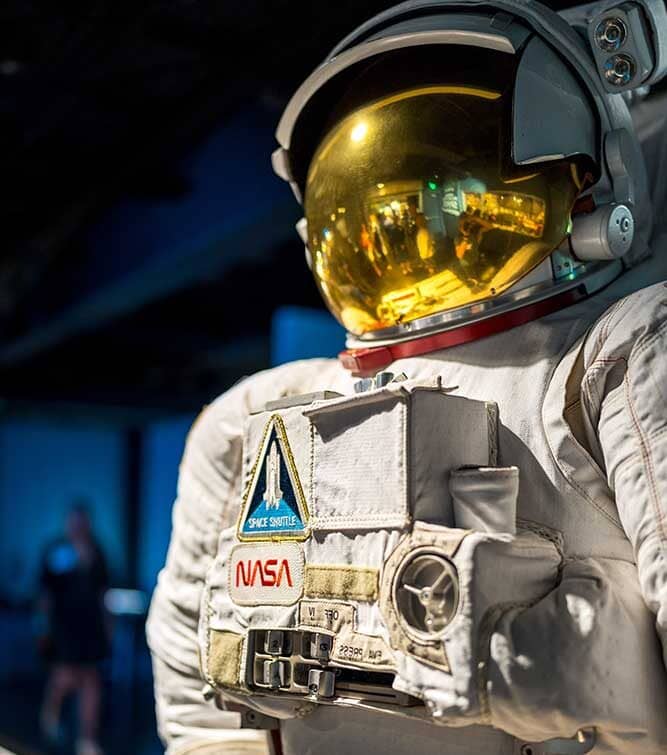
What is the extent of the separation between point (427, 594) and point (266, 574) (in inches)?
9.5

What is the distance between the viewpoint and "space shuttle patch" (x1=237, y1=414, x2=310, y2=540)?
105 centimetres

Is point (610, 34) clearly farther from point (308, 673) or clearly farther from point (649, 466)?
point (308, 673)

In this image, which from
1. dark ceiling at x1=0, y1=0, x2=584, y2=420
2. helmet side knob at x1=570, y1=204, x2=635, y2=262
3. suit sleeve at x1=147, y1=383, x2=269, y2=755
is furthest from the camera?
dark ceiling at x1=0, y1=0, x2=584, y2=420

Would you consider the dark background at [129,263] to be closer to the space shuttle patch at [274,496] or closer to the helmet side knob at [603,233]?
the helmet side knob at [603,233]

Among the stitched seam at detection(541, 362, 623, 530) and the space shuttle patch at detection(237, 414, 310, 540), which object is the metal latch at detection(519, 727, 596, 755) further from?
the space shuttle patch at detection(237, 414, 310, 540)

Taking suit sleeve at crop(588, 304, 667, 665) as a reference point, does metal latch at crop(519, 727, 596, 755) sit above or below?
below

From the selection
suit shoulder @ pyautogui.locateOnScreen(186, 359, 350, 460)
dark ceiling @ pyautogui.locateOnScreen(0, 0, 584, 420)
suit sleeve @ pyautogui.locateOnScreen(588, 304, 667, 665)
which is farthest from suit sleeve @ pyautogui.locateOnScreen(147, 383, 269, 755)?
dark ceiling @ pyautogui.locateOnScreen(0, 0, 584, 420)

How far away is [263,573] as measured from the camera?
107 cm

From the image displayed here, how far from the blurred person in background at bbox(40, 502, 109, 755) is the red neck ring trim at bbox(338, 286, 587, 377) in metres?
3.28

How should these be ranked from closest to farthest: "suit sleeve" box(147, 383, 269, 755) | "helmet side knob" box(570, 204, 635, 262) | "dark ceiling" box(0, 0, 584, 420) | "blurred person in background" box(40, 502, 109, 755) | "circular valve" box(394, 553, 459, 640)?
"circular valve" box(394, 553, 459, 640) < "helmet side knob" box(570, 204, 635, 262) < "suit sleeve" box(147, 383, 269, 755) < "dark ceiling" box(0, 0, 584, 420) < "blurred person in background" box(40, 502, 109, 755)

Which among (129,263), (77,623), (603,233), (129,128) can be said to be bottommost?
(77,623)

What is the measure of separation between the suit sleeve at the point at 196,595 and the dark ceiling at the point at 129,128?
0.81m

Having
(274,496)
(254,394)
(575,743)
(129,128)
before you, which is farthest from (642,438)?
(129,128)

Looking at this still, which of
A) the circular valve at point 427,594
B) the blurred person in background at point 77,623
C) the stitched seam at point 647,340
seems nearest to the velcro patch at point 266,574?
the circular valve at point 427,594
